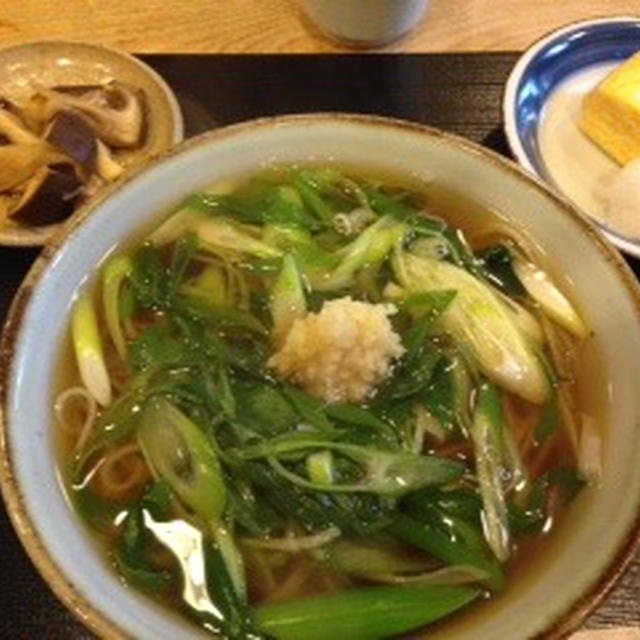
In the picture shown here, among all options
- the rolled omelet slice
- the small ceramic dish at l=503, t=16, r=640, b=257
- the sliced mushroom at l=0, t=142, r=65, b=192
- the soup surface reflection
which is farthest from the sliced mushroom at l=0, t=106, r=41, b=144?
the rolled omelet slice

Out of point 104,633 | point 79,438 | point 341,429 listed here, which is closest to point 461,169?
point 341,429

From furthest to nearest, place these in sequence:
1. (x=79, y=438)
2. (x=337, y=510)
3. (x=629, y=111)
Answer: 1. (x=629, y=111)
2. (x=79, y=438)
3. (x=337, y=510)

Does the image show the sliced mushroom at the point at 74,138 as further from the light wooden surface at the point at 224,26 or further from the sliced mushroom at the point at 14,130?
the light wooden surface at the point at 224,26

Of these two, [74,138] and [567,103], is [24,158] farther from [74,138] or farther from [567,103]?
[567,103]

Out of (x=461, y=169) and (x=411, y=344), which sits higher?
(x=461, y=169)

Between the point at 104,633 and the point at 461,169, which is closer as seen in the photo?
the point at 104,633

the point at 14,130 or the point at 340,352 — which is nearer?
the point at 340,352

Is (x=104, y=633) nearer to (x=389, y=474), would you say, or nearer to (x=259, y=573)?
(x=259, y=573)

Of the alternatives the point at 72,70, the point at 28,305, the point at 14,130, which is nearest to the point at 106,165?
the point at 14,130
